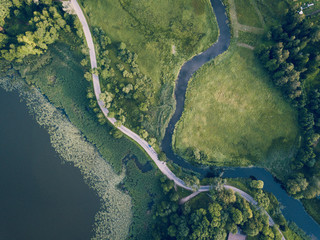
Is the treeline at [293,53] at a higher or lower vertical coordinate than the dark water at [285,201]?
higher

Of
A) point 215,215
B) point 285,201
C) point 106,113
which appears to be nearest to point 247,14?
point 106,113

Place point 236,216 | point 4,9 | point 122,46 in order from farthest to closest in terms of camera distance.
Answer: point 122,46 < point 4,9 < point 236,216

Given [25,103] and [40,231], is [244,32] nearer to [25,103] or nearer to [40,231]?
[25,103]

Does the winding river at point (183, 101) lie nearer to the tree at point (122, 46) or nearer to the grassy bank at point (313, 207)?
the grassy bank at point (313, 207)

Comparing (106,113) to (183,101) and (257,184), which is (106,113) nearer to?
(183,101)

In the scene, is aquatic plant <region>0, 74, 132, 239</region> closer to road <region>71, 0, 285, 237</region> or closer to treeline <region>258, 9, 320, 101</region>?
road <region>71, 0, 285, 237</region>

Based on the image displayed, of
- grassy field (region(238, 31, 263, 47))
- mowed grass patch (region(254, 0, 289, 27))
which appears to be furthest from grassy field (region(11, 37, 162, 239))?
mowed grass patch (region(254, 0, 289, 27))

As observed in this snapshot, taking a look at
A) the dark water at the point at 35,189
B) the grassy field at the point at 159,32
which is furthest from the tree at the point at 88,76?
the dark water at the point at 35,189

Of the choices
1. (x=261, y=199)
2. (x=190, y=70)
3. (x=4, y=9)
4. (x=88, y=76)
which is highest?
(x=4, y=9)
